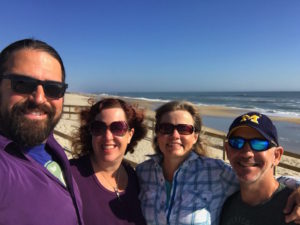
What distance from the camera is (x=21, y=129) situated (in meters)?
1.73

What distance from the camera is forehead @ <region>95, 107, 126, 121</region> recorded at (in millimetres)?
2500

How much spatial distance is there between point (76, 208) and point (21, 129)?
0.66 metres

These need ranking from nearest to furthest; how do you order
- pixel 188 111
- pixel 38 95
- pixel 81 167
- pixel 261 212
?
pixel 38 95 < pixel 261 212 < pixel 81 167 < pixel 188 111

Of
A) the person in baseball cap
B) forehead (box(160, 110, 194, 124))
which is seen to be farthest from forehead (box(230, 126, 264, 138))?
forehead (box(160, 110, 194, 124))

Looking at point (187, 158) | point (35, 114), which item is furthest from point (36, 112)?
point (187, 158)

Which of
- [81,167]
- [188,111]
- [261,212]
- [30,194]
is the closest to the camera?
[30,194]

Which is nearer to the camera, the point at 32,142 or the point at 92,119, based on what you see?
the point at 32,142

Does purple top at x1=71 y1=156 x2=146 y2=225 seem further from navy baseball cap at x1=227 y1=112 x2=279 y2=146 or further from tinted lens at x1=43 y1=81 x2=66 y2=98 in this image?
navy baseball cap at x1=227 y1=112 x2=279 y2=146

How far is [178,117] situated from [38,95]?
1.34m

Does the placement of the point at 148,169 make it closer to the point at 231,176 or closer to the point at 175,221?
the point at 175,221

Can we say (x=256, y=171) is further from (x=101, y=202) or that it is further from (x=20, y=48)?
(x=20, y=48)

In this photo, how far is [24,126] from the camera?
174 cm

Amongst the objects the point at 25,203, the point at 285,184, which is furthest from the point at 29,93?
the point at 285,184

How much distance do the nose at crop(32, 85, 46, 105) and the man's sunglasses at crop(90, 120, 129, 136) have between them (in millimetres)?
701
